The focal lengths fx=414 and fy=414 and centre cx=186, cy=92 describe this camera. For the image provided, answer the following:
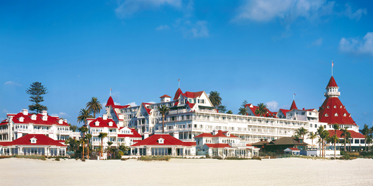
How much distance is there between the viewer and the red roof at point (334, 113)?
11438 centimetres

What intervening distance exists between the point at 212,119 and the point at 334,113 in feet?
140

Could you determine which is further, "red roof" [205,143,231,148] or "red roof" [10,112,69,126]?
"red roof" [10,112,69,126]

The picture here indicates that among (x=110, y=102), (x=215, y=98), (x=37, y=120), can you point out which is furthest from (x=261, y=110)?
(x=37, y=120)

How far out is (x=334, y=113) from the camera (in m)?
116

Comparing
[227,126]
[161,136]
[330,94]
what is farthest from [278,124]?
[161,136]

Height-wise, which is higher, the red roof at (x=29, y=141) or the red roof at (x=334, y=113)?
the red roof at (x=334, y=113)

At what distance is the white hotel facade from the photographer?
298ft

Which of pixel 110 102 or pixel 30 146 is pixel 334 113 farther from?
pixel 30 146

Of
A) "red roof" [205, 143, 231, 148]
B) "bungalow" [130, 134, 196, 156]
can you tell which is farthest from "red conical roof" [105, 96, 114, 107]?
"red roof" [205, 143, 231, 148]

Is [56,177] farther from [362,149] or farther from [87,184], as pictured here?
[362,149]

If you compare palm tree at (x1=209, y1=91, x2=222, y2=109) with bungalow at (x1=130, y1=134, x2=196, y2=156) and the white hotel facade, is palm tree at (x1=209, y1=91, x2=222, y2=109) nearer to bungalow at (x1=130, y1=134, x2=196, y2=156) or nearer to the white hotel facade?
the white hotel facade

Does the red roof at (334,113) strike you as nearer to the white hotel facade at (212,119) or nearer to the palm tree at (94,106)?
the white hotel facade at (212,119)

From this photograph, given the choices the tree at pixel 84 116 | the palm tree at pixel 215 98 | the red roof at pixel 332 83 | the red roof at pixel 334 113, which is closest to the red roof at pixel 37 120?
the tree at pixel 84 116

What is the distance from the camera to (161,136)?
240ft
